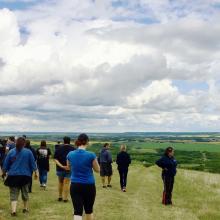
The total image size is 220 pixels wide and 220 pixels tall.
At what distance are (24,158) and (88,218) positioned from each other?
4692 millimetres

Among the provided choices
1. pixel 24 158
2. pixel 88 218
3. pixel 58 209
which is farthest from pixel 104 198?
pixel 88 218

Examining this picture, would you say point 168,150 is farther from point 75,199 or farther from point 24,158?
point 75,199

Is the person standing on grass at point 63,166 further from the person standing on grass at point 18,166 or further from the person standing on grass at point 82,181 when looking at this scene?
the person standing on grass at point 82,181

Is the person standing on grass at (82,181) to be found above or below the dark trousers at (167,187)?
above

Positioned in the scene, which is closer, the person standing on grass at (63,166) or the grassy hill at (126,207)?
the grassy hill at (126,207)

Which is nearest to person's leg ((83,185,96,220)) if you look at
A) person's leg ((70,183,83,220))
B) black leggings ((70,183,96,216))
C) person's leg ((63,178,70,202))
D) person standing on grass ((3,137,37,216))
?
black leggings ((70,183,96,216))

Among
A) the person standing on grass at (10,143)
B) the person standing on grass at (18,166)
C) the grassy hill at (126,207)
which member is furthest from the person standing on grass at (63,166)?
the person standing on grass at (10,143)

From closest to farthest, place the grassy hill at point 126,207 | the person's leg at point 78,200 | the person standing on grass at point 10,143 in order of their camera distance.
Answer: the person's leg at point 78,200 → the grassy hill at point 126,207 → the person standing on grass at point 10,143

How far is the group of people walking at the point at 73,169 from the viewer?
10.5 m

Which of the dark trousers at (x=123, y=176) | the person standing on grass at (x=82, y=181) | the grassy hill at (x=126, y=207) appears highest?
the person standing on grass at (x=82, y=181)

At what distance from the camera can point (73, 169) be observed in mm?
10688

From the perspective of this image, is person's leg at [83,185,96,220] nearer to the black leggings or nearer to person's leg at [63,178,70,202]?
the black leggings

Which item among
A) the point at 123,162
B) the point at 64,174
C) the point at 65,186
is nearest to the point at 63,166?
the point at 64,174

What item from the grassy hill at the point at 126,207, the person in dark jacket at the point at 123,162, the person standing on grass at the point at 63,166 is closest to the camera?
the grassy hill at the point at 126,207
